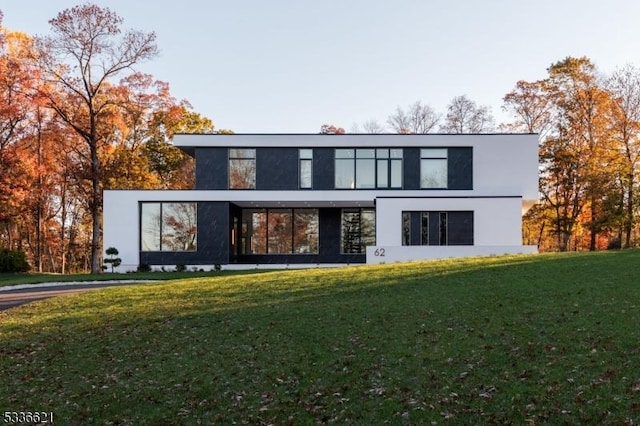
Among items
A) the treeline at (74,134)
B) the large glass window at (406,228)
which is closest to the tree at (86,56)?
the treeline at (74,134)

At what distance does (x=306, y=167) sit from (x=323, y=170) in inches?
35.9

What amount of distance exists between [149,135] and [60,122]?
679 centimetres

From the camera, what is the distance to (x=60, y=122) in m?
34.4

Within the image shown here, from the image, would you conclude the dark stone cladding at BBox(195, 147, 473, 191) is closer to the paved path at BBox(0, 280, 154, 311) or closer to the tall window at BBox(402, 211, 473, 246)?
the tall window at BBox(402, 211, 473, 246)

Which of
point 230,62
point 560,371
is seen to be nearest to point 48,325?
point 560,371

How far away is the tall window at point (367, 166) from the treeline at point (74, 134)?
1374cm

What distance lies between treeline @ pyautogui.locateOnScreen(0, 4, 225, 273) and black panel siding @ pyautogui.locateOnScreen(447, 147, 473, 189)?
61.1 ft

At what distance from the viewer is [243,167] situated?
27.9 m

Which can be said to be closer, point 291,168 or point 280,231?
point 291,168

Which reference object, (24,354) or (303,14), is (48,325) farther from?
(303,14)

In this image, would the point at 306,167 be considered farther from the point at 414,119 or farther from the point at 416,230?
the point at 414,119

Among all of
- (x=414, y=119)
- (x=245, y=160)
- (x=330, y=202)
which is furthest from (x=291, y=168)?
(x=414, y=119)

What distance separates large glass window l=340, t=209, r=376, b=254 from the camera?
2889cm

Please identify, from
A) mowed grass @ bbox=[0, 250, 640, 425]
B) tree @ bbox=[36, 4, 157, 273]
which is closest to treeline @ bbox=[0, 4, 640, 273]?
tree @ bbox=[36, 4, 157, 273]
